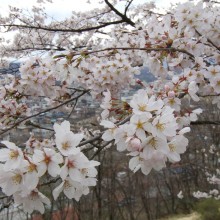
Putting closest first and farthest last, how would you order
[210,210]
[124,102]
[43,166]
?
[43,166] → [124,102] → [210,210]

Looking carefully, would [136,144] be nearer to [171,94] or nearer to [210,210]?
[171,94]

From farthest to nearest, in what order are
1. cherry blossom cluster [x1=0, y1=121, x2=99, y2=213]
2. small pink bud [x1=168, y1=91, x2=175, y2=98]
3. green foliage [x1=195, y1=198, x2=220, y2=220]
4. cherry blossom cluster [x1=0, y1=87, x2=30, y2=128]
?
1. green foliage [x1=195, y1=198, x2=220, y2=220]
2. cherry blossom cluster [x1=0, y1=87, x2=30, y2=128]
3. small pink bud [x1=168, y1=91, x2=175, y2=98]
4. cherry blossom cluster [x1=0, y1=121, x2=99, y2=213]

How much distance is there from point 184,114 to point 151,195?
20.3 m

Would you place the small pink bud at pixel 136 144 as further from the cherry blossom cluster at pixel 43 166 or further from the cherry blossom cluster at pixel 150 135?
the cherry blossom cluster at pixel 43 166

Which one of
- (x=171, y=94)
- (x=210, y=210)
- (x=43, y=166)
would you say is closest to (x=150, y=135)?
(x=43, y=166)

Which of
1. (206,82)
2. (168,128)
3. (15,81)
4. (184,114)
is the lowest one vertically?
(168,128)

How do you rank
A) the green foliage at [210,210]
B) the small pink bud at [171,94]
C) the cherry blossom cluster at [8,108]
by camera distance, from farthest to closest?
1. the green foliage at [210,210]
2. the cherry blossom cluster at [8,108]
3. the small pink bud at [171,94]

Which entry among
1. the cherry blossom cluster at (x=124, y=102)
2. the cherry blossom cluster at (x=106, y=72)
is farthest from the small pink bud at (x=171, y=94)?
the cherry blossom cluster at (x=106, y=72)

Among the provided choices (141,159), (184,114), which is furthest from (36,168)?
(184,114)

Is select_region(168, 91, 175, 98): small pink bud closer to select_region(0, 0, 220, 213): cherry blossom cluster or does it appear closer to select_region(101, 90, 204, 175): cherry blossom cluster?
select_region(0, 0, 220, 213): cherry blossom cluster

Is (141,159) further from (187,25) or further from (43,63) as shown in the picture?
(43,63)

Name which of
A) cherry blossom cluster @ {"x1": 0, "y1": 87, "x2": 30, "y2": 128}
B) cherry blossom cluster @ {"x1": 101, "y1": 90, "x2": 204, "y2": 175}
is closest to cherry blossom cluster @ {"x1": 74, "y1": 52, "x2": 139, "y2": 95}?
cherry blossom cluster @ {"x1": 0, "y1": 87, "x2": 30, "y2": 128}

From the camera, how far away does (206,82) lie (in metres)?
2.52

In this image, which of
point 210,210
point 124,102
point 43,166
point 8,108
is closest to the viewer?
point 43,166
